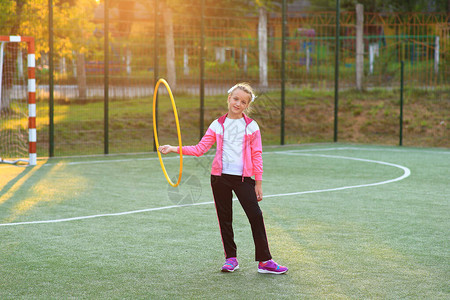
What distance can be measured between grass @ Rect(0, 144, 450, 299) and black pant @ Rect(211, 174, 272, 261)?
0.69ft

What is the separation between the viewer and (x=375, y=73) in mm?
21562

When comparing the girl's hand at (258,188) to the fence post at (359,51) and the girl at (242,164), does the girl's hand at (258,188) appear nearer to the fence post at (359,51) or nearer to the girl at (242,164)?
the girl at (242,164)

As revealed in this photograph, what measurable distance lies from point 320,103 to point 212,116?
338 cm

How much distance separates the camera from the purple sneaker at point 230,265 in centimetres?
534

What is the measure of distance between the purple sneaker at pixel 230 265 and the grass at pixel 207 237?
58 millimetres

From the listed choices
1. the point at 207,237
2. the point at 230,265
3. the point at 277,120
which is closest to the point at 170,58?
the point at 277,120

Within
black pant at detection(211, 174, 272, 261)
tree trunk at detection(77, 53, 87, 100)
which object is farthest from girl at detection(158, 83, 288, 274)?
tree trunk at detection(77, 53, 87, 100)

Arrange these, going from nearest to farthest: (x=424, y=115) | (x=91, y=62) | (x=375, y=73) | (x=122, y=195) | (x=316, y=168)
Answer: (x=122, y=195) < (x=316, y=168) < (x=91, y=62) < (x=424, y=115) < (x=375, y=73)

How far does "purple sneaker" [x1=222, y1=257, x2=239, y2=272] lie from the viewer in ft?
17.5

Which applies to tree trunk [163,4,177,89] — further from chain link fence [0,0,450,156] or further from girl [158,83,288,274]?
girl [158,83,288,274]

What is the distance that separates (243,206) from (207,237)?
140 cm

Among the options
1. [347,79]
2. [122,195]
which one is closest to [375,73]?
[347,79]

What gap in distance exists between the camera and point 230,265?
5.36 metres

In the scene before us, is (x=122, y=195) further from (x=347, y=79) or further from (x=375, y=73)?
(x=375, y=73)
